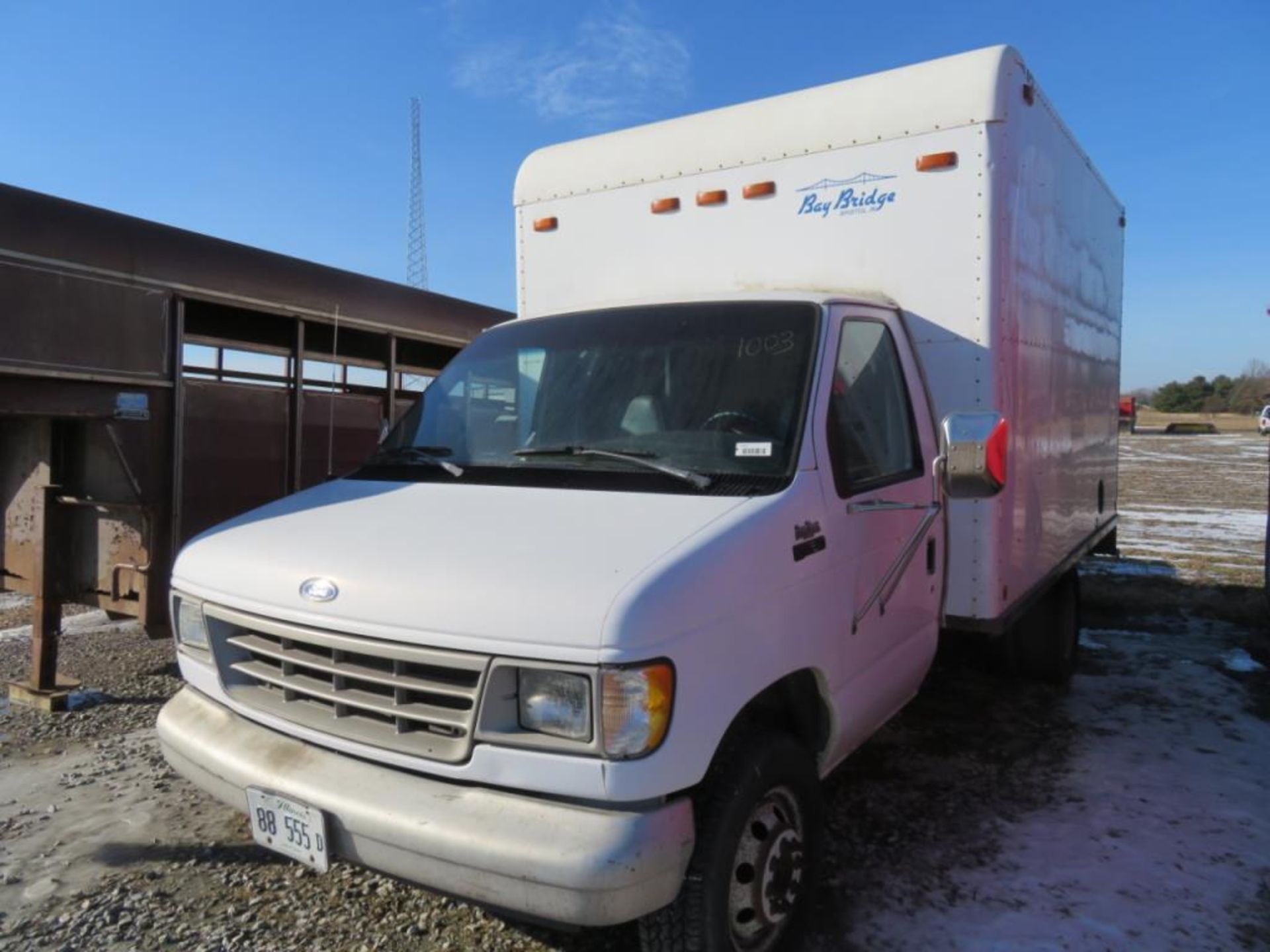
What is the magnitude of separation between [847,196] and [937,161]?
41cm

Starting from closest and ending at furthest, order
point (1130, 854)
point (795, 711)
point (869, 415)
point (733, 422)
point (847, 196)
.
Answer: point (795, 711)
point (733, 422)
point (869, 415)
point (1130, 854)
point (847, 196)

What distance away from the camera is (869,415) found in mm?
3385

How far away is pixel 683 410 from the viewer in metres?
3.16

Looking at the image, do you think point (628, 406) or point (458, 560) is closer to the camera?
point (458, 560)

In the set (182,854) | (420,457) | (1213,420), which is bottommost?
(182,854)

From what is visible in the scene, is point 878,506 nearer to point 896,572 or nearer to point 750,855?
point 896,572

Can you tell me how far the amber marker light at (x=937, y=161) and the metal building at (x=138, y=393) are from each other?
3.26 m

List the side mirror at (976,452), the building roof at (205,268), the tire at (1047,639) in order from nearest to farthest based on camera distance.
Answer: the side mirror at (976,452)
the building roof at (205,268)
the tire at (1047,639)

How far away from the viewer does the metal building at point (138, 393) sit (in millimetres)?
4492

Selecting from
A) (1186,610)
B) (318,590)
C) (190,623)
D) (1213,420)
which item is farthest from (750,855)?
(1213,420)

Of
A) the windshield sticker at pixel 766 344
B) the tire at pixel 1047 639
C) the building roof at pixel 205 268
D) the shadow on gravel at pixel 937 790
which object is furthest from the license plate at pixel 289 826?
the tire at pixel 1047 639

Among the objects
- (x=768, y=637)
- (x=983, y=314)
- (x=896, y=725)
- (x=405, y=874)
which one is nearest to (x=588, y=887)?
(x=405, y=874)

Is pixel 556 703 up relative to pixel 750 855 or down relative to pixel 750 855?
up

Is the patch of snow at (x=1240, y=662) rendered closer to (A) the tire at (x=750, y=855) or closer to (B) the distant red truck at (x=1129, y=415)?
(A) the tire at (x=750, y=855)
